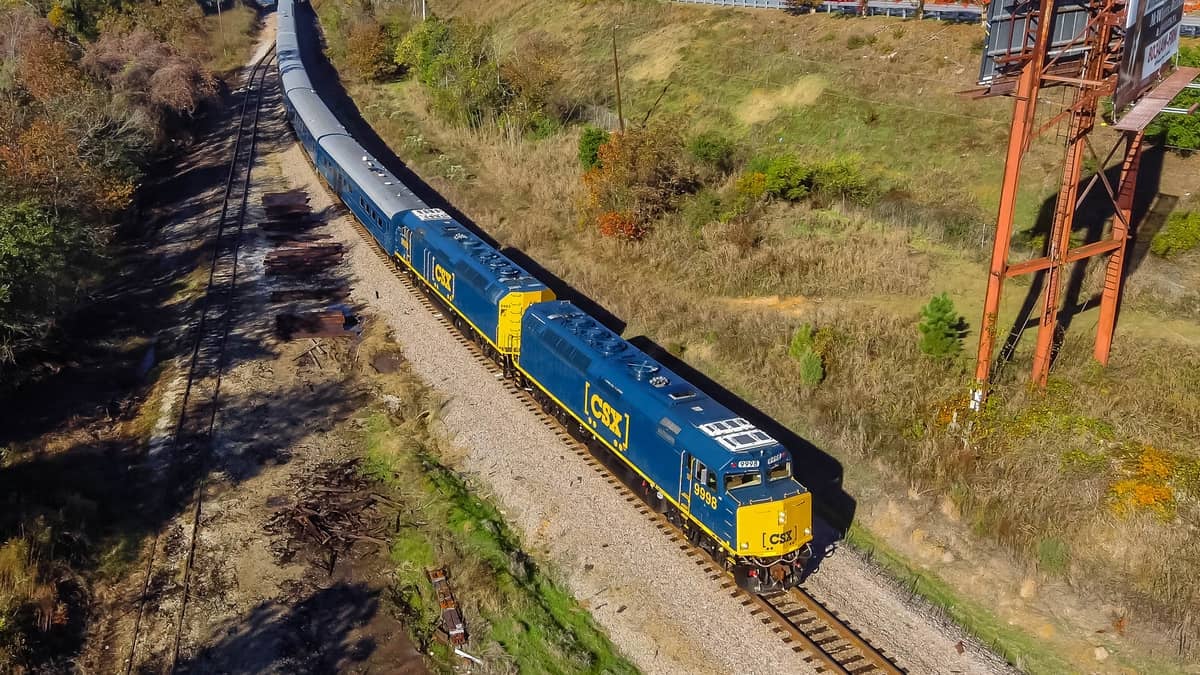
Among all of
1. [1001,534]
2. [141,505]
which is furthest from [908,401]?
[141,505]

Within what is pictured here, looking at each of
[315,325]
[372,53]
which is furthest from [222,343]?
[372,53]

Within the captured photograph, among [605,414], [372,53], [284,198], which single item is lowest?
[605,414]

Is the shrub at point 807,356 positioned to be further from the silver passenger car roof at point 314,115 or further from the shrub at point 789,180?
the silver passenger car roof at point 314,115

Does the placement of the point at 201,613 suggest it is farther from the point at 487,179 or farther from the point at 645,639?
the point at 487,179

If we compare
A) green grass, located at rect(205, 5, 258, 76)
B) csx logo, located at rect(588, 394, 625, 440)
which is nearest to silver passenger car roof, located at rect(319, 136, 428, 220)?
csx logo, located at rect(588, 394, 625, 440)

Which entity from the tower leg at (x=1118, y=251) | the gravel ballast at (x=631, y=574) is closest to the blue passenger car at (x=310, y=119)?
the gravel ballast at (x=631, y=574)

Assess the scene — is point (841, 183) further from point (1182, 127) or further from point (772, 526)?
point (772, 526)
